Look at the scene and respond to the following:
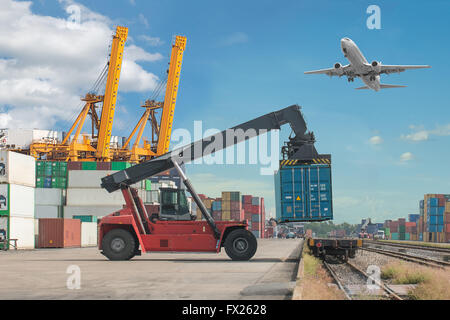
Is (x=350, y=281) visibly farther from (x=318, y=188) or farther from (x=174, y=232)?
(x=174, y=232)

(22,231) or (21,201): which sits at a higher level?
(21,201)

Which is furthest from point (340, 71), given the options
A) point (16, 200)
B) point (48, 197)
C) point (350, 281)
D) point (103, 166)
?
point (48, 197)

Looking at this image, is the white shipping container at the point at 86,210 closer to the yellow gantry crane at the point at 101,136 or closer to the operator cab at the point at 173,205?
the yellow gantry crane at the point at 101,136

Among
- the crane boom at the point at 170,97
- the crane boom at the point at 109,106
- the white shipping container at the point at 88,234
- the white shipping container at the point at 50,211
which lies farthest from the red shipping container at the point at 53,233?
the crane boom at the point at 170,97

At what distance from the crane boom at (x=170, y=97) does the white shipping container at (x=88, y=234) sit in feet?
84.8

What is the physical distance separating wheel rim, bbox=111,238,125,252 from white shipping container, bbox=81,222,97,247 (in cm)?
2567

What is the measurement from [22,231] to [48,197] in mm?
21662

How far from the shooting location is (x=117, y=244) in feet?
66.3

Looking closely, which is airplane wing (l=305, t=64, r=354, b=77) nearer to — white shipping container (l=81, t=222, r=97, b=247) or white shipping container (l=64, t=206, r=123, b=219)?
white shipping container (l=81, t=222, r=97, b=247)

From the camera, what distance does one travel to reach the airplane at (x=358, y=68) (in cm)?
3953

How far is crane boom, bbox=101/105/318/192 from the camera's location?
66.6 feet
